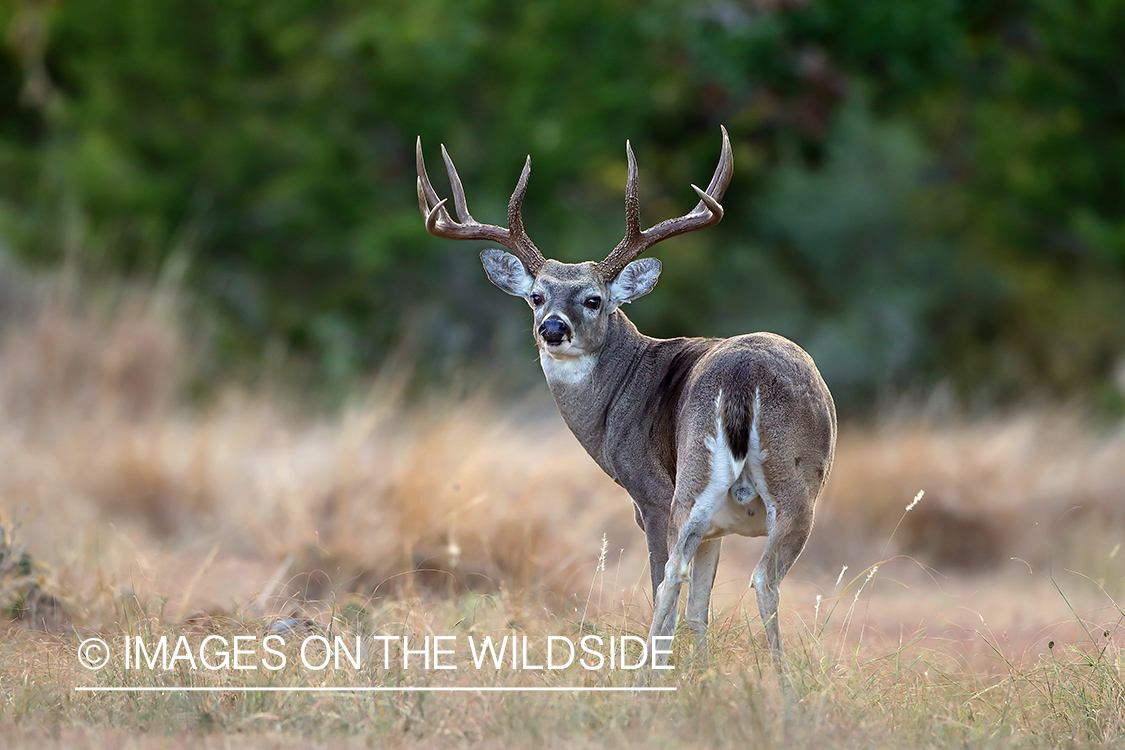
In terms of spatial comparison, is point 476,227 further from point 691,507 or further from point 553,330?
point 691,507

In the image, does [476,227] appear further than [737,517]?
Yes

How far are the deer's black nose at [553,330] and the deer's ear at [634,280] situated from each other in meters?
0.39

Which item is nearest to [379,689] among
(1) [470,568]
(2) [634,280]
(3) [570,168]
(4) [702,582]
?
(4) [702,582]

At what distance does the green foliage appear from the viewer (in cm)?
1728

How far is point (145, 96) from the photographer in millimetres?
18375

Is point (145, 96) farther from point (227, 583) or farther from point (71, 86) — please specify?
point (227, 583)

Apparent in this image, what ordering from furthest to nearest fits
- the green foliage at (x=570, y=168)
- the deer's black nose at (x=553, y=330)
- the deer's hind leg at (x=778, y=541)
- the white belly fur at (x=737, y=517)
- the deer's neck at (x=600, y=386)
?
the green foliage at (x=570, y=168)
the deer's neck at (x=600, y=386)
the deer's black nose at (x=553, y=330)
the white belly fur at (x=737, y=517)
the deer's hind leg at (x=778, y=541)

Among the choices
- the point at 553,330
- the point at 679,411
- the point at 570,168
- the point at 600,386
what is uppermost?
the point at 553,330

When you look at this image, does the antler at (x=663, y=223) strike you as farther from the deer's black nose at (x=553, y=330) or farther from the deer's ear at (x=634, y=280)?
the deer's black nose at (x=553, y=330)

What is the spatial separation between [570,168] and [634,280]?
12430 millimetres

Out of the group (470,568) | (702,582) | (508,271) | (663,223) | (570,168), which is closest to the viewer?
(702,582)

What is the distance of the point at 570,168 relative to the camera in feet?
58.7

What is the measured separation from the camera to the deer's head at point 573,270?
5492mm

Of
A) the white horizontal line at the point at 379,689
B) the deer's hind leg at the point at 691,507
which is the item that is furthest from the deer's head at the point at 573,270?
the white horizontal line at the point at 379,689
